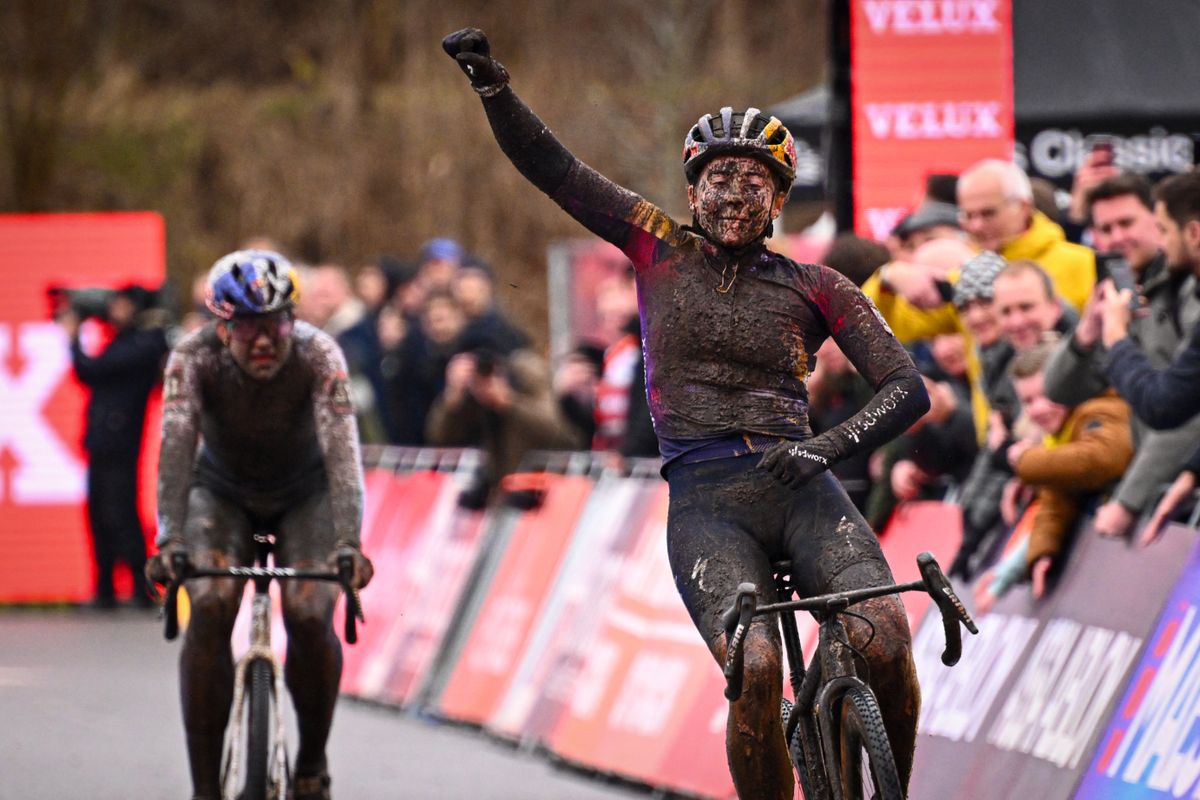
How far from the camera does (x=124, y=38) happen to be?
144ft

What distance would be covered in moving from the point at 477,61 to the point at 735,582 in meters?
1.74

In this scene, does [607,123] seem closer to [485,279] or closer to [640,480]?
[485,279]

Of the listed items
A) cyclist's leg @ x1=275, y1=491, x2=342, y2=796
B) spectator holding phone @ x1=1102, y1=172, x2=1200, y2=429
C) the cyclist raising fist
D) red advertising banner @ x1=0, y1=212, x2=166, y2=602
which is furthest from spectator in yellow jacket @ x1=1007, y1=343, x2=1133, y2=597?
red advertising banner @ x1=0, y1=212, x2=166, y2=602

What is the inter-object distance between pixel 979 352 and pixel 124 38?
34.8 meters

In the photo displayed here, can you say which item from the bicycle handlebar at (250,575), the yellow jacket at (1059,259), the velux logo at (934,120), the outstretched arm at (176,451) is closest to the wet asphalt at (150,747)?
the bicycle handlebar at (250,575)

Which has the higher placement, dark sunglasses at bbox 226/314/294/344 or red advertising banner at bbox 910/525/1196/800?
dark sunglasses at bbox 226/314/294/344

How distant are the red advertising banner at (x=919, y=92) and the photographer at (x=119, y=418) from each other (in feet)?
31.3

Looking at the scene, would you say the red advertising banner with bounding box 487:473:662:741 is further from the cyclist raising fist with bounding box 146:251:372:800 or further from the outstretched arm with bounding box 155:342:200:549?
the outstretched arm with bounding box 155:342:200:549

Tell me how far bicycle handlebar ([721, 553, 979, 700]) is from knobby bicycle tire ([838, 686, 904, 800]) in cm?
26

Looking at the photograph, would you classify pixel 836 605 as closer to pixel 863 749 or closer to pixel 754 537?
pixel 863 749

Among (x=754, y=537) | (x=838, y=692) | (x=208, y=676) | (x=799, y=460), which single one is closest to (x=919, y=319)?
(x=208, y=676)

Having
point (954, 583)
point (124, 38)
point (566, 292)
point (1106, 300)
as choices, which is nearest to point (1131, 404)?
point (1106, 300)

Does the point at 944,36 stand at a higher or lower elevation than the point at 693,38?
lower

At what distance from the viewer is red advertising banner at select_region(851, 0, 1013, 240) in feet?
46.1
